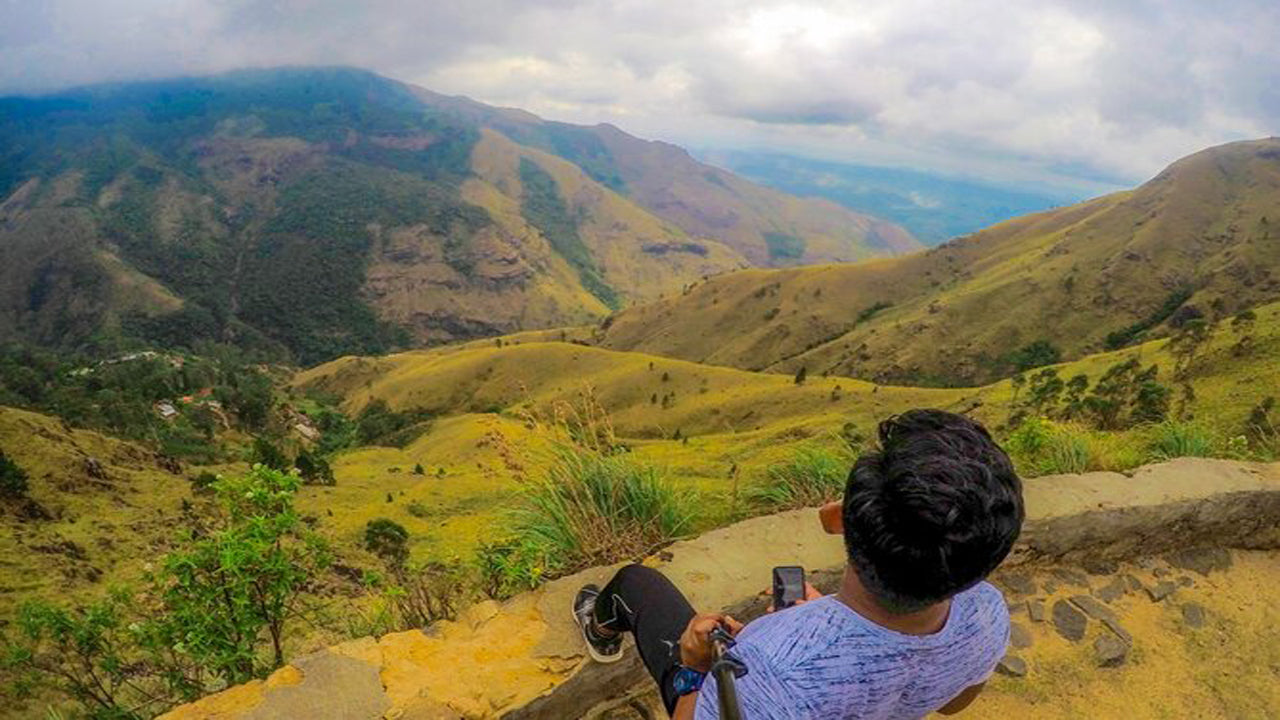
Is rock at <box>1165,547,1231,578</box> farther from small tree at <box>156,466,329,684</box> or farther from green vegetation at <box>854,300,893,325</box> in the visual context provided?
green vegetation at <box>854,300,893,325</box>

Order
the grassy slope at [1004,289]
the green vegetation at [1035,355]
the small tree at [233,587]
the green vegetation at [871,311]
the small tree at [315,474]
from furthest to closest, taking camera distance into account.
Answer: the green vegetation at [871,311] < the grassy slope at [1004,289] < the green vegetation at [1035,355] < the small tree at [315,474] < the small tree at [233,587]

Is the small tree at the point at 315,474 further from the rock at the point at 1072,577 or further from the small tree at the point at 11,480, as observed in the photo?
the rock at the point at 1072,577

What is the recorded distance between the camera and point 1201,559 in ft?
16.2

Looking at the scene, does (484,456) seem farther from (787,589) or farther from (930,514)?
(930,514)

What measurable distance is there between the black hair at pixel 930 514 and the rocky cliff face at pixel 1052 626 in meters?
2.14

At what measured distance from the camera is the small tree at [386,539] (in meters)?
21.9

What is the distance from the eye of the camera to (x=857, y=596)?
1.55 metres

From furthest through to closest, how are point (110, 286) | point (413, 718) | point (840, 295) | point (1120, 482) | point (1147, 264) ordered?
1. point (110, 286)
2. point (840, 295)
3. point (1147, 264)
4. point (1120, 482)
5. point (413, 718)

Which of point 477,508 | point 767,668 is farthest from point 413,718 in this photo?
point 477,508

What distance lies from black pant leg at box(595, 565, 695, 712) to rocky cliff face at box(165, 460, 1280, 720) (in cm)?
45

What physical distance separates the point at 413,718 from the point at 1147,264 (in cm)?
8793

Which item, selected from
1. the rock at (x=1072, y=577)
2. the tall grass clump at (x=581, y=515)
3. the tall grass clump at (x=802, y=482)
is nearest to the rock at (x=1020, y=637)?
the rock at (x=1072, y=577)

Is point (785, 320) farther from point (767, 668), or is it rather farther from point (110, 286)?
point (110, 286)

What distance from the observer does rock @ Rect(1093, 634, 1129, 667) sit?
4082 mm
